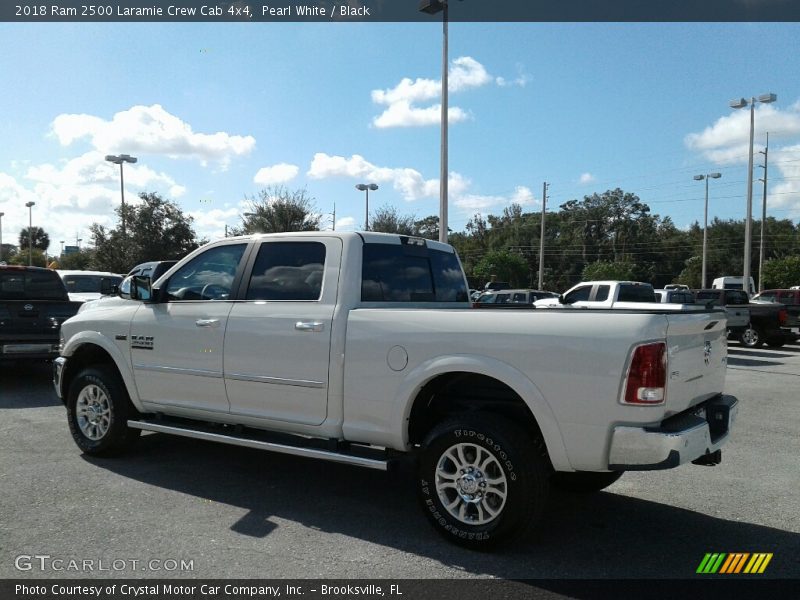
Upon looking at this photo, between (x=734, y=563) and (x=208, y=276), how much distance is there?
4.36 m

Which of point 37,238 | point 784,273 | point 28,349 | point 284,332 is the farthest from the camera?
point 37,238

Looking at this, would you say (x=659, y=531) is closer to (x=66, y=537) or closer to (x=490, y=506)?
(x=490, y=506)

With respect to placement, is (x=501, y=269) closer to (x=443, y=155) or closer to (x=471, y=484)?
(x=443, y=155)

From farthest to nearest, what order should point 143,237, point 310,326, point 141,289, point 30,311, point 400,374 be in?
point 143,237 → point 30,311 → point 141,289 → point 310,326 → point 400,374

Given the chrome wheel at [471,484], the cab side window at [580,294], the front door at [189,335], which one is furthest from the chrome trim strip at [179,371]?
the cab side window at [580,294]

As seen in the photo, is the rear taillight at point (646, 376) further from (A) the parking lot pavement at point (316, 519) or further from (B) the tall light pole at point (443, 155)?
(B) the tall light pole at point (443, 155)

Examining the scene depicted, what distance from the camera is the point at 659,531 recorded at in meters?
4.57

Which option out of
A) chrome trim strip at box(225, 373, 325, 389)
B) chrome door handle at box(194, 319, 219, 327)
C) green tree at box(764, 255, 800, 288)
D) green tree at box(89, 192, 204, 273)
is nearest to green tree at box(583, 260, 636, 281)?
green tree at box(764, 255, 800, 288)

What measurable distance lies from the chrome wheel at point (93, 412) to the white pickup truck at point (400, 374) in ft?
0.06

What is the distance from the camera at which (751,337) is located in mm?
20219

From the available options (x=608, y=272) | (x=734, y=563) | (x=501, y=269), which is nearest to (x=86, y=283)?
(x=734, y=563)

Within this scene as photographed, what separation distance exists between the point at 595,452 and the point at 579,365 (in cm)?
50

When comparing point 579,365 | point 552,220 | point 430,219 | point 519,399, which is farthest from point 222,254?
point 552,220

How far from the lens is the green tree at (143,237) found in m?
36.1
